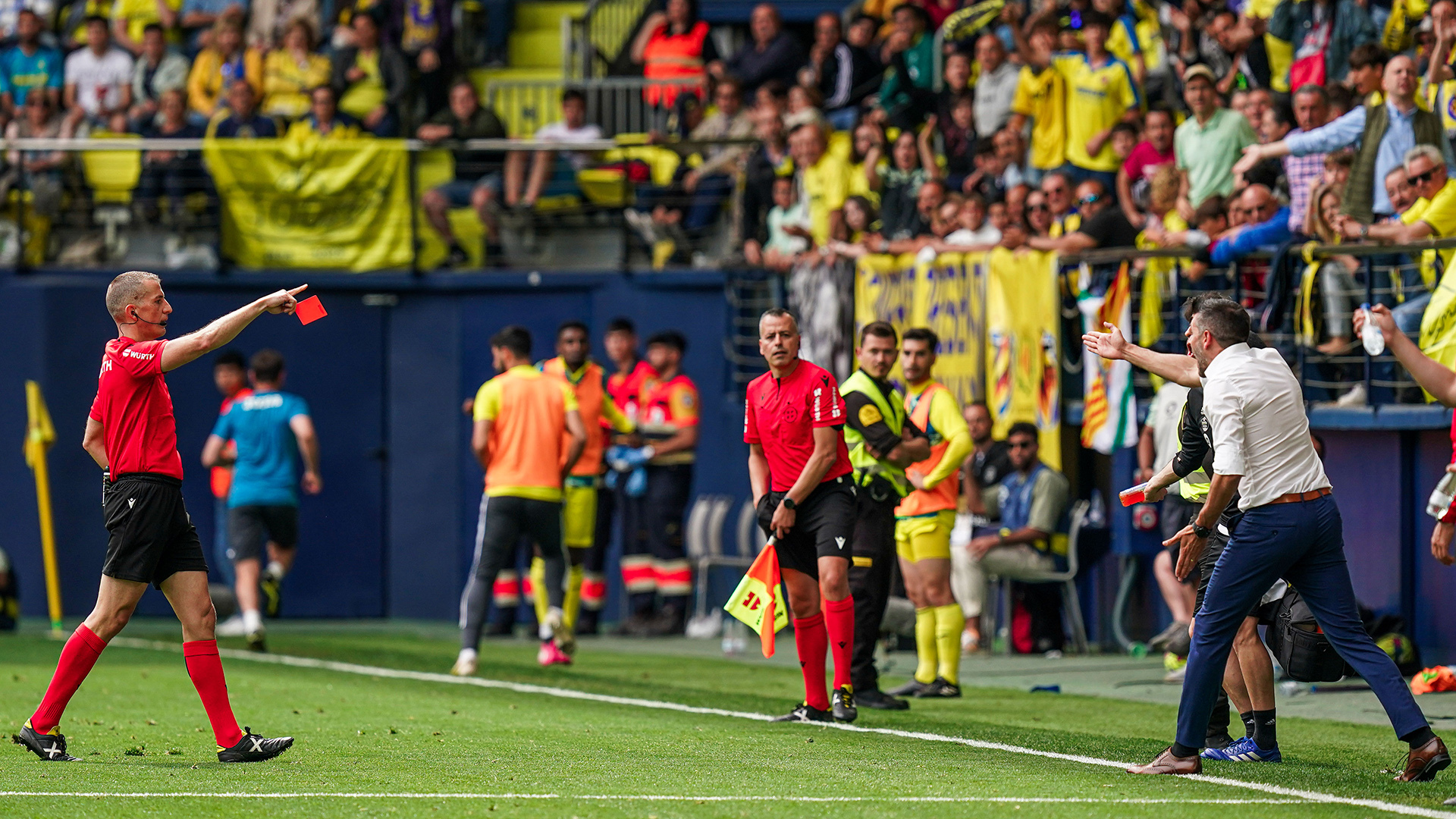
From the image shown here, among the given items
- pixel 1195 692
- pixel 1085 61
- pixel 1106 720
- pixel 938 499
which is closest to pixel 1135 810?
pixel 1195 692

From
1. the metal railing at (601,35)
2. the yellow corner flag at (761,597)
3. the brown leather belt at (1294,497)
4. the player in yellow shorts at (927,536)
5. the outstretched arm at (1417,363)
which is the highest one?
the metal railing at (601,35)

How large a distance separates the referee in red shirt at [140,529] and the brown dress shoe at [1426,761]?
185 inches

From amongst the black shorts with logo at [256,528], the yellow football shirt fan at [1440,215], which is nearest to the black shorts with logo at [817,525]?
the yellow football shirt fan at [1440,215]

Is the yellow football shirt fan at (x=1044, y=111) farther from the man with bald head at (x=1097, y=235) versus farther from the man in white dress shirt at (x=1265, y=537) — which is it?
the man in white dress shirt at (x=1265, y=537)

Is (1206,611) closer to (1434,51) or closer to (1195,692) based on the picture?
(1195,692)

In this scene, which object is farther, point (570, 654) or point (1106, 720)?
point (570, 654)

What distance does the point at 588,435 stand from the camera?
1623 cm

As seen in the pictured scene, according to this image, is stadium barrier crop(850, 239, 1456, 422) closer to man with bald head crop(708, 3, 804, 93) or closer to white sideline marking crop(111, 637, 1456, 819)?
man with bald head crop(708, 3, 804, 93)

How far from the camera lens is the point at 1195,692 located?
786cm

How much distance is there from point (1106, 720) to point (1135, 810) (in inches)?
143

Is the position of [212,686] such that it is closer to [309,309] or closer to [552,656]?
[309,309]

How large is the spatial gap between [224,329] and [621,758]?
2.56 metres

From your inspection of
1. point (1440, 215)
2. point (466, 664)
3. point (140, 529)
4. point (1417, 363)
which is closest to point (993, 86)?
point (1440, 215)

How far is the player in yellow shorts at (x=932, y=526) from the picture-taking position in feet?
38.7
